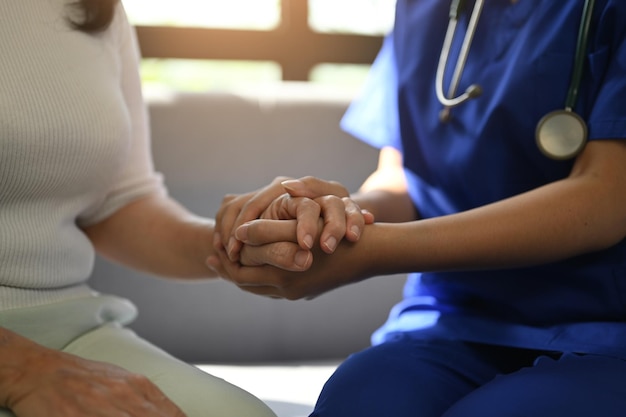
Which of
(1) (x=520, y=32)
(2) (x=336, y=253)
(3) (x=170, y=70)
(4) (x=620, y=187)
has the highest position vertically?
(1) (x=520, y=32)

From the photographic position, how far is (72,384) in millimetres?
780

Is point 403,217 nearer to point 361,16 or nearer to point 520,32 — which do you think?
point 520,32

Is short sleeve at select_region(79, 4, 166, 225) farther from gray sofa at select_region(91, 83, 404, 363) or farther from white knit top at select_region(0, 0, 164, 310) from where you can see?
gray sofa at select_region(91, 83, 404, 363)

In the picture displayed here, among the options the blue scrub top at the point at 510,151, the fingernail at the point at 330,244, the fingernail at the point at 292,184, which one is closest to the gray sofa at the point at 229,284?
the blue scrub top at the point at 510,151

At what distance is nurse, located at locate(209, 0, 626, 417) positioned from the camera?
0.88m

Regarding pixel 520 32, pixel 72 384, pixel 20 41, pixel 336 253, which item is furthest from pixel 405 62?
pixel 72 384

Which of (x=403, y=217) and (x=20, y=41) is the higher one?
(x=20, y=41)

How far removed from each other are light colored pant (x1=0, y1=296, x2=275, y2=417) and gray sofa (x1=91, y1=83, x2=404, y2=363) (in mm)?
→ 370

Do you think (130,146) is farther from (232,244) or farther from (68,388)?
(68,388)

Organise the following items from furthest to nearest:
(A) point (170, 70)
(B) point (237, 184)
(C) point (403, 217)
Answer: (A) point (170, 70), (B) point (237, 184), (C) point (403, 217)

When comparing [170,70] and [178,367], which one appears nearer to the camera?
[178,367]

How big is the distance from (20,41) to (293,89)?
66 centimetres

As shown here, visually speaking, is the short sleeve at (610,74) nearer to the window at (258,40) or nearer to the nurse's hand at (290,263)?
the nurse's hand at (290,263)

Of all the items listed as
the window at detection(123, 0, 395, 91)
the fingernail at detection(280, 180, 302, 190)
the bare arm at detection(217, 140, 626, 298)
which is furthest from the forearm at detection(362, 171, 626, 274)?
the window at detection(123, 0, 395, 91)
